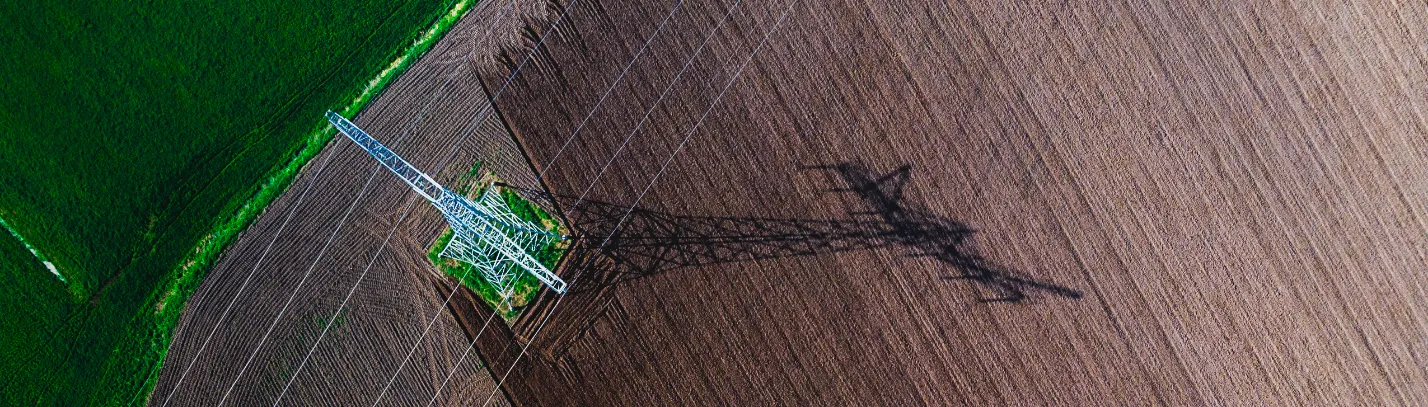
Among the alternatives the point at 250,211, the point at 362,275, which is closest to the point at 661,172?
the point at 362,275

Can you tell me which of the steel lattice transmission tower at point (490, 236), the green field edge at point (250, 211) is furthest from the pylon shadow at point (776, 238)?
the green field edge at point (250, 211)

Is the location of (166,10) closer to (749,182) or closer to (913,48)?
(749,182)

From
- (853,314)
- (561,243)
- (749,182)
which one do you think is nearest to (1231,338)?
(853,314)

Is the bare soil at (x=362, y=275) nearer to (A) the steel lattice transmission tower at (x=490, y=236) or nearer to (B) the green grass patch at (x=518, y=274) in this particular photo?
(B) the green grass patch at (x=518, y=274)

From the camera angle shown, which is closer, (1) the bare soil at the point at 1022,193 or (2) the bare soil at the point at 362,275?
(1) the bare soil at the point at 1022,193

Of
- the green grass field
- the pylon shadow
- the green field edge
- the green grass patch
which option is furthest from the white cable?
the green grass field

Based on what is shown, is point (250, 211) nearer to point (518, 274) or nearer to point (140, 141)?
point (140, 141)
